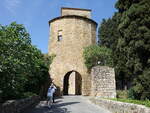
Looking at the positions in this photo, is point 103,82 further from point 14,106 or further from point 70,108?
point 14,106

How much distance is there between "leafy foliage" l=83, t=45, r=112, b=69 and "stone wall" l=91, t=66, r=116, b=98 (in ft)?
11.0

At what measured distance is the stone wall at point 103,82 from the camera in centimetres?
1751

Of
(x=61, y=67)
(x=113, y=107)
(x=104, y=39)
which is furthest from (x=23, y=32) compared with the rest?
(x=104, y=39)

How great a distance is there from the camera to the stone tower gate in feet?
73.2

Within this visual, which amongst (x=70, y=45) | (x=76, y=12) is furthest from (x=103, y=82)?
(x=76, y=12)

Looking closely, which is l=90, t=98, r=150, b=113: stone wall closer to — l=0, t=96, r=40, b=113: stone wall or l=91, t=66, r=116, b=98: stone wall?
l=91, t=66, r=116, b=98: stone wall

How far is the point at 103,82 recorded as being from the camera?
17.8 metres

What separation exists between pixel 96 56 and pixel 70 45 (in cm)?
339

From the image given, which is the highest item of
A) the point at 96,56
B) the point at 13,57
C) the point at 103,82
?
the point at 96,56

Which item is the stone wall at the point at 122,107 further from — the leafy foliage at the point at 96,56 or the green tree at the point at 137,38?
the leafy foliage at the point at 96,56

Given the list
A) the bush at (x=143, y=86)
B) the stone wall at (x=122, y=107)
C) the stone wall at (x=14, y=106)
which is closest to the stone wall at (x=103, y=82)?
the stone wall at (x=122, y=107)

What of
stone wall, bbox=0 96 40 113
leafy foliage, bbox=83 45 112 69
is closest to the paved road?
stone wall, bbox=0 96 40 113

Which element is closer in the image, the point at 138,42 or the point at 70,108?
the point at 70,108

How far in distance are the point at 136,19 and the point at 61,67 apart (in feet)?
36.4
